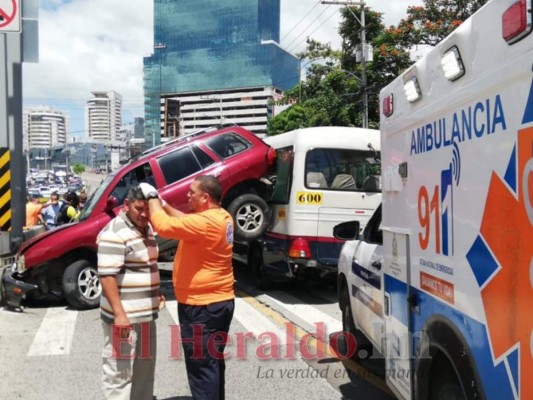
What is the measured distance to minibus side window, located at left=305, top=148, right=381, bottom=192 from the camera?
8.70m

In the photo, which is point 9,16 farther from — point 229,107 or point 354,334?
point 229,107

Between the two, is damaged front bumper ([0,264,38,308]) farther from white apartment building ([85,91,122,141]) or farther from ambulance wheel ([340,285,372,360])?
white apartment building ([85,91,122,141])

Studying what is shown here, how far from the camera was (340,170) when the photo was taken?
8797 mm

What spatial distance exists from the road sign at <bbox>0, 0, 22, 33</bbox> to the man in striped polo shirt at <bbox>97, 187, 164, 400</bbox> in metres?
5.38

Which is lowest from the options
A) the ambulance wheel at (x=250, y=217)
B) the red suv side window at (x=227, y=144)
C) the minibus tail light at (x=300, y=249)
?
the minibus tail light at (x=300, y=249)

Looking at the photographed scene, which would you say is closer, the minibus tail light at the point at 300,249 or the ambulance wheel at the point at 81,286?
the ambulance wheel at the point at 81,286

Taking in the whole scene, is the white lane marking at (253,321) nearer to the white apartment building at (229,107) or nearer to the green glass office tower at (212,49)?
the white apartment building at (229,107)

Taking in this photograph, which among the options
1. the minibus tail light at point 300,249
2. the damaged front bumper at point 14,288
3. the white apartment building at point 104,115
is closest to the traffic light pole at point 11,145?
the damaged front bumper at point 14,288

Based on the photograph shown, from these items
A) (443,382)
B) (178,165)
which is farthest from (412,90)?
(178,165)

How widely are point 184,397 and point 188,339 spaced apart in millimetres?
1256

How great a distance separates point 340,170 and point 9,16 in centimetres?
534

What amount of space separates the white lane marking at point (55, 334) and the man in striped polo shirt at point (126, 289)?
8.59 ft

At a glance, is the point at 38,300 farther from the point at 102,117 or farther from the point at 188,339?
the point at 102,117

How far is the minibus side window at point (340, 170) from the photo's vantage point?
8.70 metres
